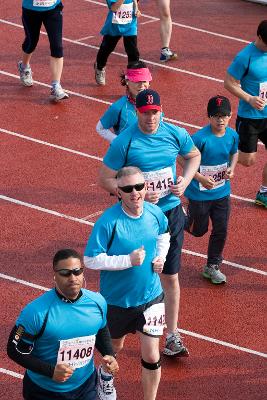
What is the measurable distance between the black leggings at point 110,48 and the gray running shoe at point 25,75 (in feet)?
3.03

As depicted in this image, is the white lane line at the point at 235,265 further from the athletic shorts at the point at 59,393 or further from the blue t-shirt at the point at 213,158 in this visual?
the athletic shorts at the point at 59,393

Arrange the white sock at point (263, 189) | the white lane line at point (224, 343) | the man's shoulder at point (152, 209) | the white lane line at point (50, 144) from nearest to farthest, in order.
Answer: the man's shoulder at point (152, 209) → the white lane line at point (224, 343) → the white sock at point (263, 189) → the white lane line at point (50, 144)

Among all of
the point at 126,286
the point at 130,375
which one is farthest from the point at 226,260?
the point at 126,286

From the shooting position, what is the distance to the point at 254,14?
1725 centimetres

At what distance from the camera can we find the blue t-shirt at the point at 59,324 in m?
5.95

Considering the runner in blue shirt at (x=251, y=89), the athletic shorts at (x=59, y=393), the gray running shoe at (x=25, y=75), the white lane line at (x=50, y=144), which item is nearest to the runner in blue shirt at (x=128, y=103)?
the runner in blue shirt at (x=251, y=89)

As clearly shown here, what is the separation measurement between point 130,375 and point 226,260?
223 cm

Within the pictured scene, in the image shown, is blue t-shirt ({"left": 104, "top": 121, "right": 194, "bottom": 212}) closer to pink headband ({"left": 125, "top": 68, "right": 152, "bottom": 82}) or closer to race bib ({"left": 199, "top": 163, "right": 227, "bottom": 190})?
pink headband ({"left": 125, "top": 68, "right": 152, "bottom": 82})

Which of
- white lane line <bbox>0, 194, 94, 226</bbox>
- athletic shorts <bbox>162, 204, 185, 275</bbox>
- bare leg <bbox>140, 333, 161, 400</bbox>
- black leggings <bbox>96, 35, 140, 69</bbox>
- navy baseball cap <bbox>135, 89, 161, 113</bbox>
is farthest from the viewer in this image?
black leggings <bbox>96, 35, 140, 69</bbox>

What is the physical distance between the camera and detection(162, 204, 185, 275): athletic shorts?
7.80m

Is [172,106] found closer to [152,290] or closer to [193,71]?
[193,71]

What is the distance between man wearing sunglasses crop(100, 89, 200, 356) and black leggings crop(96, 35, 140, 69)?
18.6 ft

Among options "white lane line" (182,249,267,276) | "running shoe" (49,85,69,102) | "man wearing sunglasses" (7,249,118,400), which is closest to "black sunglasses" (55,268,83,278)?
"man wearing sunglasses" (7,249,118,400)

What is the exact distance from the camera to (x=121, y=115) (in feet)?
28.6
